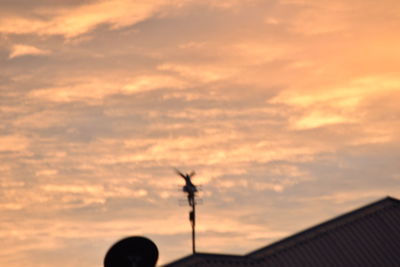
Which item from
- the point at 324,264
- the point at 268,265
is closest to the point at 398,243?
the point at 324,264

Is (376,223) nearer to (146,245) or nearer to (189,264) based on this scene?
(189,264)

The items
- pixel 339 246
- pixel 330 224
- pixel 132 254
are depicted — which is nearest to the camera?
pixel 132 254

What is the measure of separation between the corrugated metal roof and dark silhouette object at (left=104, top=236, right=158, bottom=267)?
1605 cm

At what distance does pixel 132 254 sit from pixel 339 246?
24.5 meters

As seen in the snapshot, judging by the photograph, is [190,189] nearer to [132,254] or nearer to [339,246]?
[339,246]

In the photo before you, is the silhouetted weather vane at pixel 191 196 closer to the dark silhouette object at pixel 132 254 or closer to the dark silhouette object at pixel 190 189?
the dark silhouette object at pixel 190 189

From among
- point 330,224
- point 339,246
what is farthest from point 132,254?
point 330,224

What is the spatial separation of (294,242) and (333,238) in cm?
Answer: 295

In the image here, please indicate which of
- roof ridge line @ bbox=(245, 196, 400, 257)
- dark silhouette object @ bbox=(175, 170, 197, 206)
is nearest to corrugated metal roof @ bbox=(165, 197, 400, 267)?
roof ridge line @ bbox=(245, 196, 400, 257)

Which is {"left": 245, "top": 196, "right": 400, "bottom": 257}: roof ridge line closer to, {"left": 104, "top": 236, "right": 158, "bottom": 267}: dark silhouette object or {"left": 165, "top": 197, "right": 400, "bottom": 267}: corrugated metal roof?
{"left": 165, "top": 197, "right": 400, "bottom": 267}: corrugated metal roof

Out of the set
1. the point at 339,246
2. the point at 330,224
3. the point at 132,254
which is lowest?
the point at 132,254

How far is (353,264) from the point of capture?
47.7 m

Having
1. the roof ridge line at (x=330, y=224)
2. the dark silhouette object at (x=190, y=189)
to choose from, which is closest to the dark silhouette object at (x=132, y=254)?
the roof ridge line at (x=330, y=224)

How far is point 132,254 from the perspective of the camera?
27422mm
